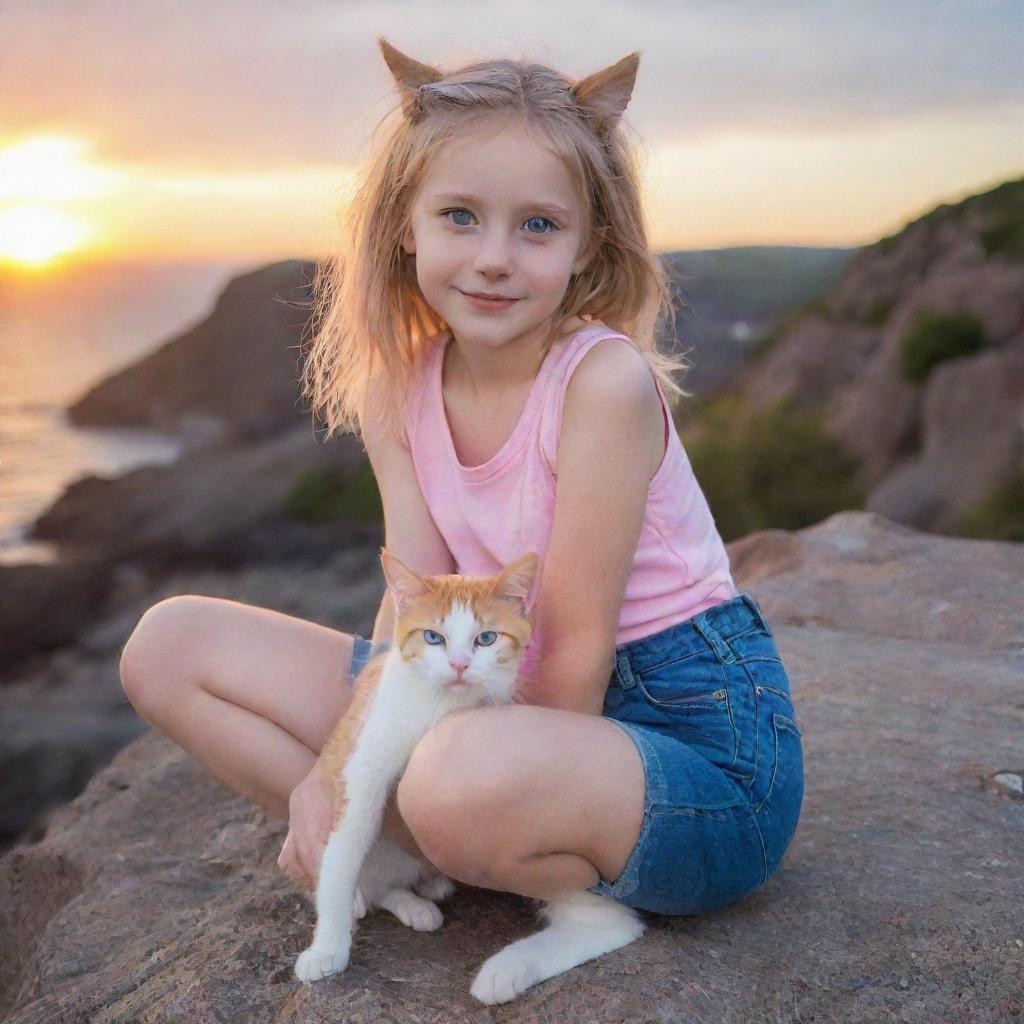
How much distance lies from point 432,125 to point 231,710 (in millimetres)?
1242

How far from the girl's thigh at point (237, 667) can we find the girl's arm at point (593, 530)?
0.54 meters

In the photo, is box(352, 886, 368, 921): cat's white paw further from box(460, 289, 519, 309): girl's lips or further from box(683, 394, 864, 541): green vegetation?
box(683, 394, 864, 541): green vegetation

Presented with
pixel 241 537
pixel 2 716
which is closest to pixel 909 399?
pixel 241 537

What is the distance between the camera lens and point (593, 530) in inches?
77.5

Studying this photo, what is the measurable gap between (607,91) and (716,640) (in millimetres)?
1065

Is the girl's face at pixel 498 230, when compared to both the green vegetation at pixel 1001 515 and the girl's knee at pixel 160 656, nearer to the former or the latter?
the girl's knee at pixel 160 656

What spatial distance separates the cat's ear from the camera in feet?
6.25

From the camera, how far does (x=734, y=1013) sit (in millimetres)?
1697

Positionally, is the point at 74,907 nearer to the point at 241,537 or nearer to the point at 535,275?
the point at 535,275

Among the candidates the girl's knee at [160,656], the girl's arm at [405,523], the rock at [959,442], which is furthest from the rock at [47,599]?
the rock at [959,442]

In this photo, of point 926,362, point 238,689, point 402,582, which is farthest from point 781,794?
point 926,362

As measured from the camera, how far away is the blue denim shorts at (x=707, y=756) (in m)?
1.83

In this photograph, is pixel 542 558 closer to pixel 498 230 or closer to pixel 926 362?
pixel 498 230

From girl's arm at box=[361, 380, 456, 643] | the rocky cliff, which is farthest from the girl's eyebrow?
the rocky cliff
